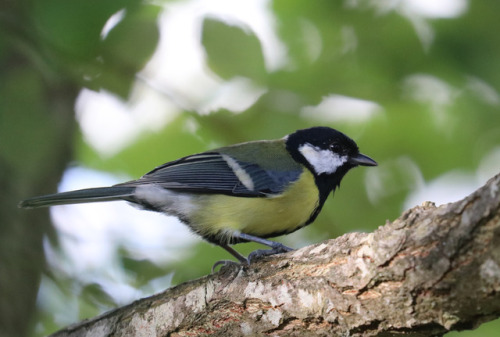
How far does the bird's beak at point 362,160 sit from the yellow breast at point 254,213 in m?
0.51

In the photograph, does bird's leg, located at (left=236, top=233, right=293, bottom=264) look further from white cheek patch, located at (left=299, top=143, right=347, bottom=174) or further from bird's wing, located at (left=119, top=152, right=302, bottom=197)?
white cheek patch, located at (left=299, top=143, right=347, bottom=174)

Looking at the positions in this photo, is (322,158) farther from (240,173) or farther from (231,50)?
(231,50)

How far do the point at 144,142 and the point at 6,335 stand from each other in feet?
5.14

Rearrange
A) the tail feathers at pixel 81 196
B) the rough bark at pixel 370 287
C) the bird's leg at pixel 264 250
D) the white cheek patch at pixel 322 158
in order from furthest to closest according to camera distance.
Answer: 1. the white cheek patch at pixel 322 158
2. the tail feathers at pixel 81 196
3. the bird's leg at pixel 264 250
4. the rough bark at pixel 370 287

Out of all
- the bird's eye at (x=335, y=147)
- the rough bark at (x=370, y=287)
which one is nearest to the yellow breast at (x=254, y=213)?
the bird's eye at (x=335, y=147)

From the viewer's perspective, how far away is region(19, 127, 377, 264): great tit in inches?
123

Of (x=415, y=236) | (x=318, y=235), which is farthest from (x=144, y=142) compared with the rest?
(x=415, y=236)

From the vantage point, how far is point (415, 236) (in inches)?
62.4

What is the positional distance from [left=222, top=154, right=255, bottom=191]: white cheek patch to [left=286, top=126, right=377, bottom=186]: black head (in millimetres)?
401

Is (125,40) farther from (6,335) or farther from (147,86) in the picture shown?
(6,335)

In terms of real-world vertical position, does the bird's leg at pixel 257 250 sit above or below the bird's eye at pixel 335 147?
below

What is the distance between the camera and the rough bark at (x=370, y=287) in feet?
4.74

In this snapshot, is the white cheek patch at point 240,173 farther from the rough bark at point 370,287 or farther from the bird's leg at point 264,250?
the rough bark at point 370,287

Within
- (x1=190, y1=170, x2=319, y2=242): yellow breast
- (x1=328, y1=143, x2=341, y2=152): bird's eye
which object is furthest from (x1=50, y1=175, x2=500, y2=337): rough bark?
(x1=328, y1=143, x2=341, y2=152): bird's eye
